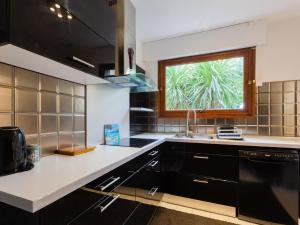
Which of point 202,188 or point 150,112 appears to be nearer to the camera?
point 202,188

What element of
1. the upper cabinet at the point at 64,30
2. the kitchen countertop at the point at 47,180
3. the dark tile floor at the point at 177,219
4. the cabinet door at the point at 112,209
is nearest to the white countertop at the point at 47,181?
the kitchen countertop at the point at 47,180

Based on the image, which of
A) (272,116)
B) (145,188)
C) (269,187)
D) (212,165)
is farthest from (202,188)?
(272,116)

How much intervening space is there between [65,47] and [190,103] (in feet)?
7.02

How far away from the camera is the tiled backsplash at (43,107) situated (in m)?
0.99

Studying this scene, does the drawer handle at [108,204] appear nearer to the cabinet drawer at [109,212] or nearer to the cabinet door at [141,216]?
the cabinet drawer at [109,212]

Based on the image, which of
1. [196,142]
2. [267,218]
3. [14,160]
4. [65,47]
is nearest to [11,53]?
[65,47]

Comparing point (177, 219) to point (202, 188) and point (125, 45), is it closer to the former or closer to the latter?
point (202, 188)

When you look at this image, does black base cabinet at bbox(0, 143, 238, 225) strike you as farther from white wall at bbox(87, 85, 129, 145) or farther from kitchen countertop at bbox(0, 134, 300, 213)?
white wall at bbox(87, 85, 129, 145)

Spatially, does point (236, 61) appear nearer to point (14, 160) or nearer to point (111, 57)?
point (111, 57)

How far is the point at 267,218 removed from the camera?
1.67 meters

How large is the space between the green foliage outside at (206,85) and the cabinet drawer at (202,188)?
43.4 inches

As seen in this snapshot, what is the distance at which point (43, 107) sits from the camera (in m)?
1.19

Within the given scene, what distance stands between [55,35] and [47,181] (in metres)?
0.72

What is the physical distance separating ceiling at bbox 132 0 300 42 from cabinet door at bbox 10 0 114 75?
1060 mm
